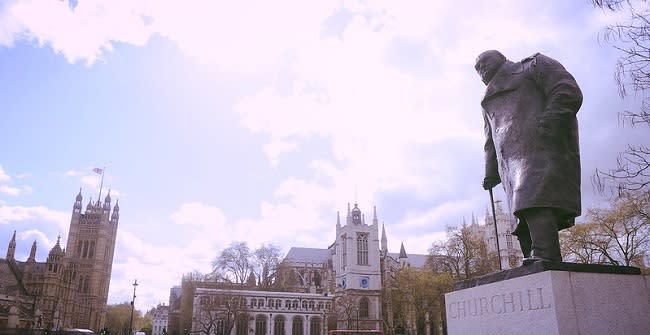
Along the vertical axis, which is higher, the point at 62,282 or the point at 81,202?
the point at 81,202

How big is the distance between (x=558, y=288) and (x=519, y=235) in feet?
3.74

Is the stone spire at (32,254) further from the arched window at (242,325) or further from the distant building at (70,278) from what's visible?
the arched window at (242,325)

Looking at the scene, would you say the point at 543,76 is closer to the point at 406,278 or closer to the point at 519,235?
the point at 519,235

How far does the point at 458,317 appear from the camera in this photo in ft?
16.4

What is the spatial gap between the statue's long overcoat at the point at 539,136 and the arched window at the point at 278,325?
55.7 metres

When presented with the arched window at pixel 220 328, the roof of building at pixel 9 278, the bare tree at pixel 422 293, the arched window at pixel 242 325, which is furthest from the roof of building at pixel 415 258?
the roof of building at pixel 9 278

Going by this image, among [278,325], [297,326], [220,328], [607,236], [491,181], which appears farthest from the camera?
[297,326]

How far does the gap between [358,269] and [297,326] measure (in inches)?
653

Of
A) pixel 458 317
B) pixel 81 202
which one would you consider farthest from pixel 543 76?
pixel 81 202

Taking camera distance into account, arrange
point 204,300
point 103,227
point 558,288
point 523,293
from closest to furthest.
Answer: point 558,288 → point 523,293 → point 204,300 → point 103,227

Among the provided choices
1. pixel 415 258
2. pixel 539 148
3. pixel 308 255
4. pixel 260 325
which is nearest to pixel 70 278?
pixel 260 325

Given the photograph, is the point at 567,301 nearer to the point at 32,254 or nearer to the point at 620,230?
the point at 620,230

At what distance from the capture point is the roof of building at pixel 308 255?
3595 inches

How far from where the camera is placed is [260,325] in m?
56.1
